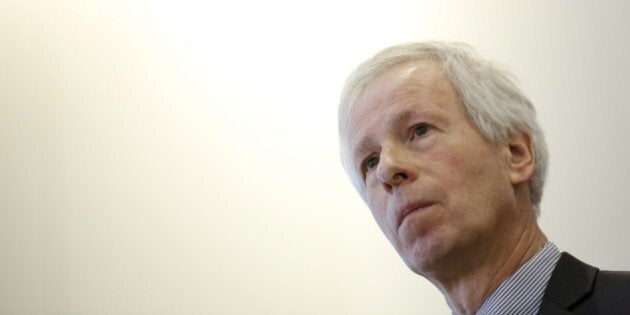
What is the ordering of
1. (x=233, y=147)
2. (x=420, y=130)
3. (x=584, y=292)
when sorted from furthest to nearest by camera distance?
1. (x=233, y=147)
2. (x=420, y=130)
3. (x=584, y=292)

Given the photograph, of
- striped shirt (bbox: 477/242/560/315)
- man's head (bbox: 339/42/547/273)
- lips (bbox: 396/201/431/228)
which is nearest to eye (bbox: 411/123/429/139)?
man's head (bbox: 339/42/547/273)

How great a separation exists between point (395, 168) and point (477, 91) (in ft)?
0.57

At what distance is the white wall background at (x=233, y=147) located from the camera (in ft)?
4.91

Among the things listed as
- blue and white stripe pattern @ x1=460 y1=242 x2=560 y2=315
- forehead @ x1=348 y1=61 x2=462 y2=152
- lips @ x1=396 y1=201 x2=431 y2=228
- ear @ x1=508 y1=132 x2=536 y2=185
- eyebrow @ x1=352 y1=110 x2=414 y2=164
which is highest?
forehead @ x1=348 y1=61 x2=462 y2=152

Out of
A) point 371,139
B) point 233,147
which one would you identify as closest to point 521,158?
point 371,139

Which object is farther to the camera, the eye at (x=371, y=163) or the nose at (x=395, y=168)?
the eye at (x=371, y=163)

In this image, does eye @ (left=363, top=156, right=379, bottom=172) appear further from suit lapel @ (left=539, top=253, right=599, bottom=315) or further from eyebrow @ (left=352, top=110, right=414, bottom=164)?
suit lapel @ (left=539, top=253, right=599, bottom=315)

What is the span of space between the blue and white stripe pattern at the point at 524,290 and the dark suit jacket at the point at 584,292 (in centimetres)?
3

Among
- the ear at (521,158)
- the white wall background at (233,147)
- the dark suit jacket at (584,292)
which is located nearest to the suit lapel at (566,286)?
the dark suit jacket at (584,292)

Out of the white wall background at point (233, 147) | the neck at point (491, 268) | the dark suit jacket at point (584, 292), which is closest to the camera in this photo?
the dark suit jacket at point (584, 292)

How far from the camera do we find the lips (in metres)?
0.93

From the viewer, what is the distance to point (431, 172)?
0.94m

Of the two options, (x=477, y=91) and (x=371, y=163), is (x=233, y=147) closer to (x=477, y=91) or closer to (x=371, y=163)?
(x=371, y=163)

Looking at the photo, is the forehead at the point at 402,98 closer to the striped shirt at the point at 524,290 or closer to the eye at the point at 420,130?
the eye at the point at 420,130
